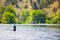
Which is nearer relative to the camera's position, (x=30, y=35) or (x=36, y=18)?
(x=30, y=35)

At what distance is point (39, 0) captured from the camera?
5354 inches

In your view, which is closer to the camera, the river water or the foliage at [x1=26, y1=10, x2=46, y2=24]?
the river water

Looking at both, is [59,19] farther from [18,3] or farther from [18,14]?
[18,3]

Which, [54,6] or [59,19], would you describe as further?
[54,6]

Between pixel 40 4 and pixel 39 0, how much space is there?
336cm

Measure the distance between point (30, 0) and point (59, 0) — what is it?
56.3ft

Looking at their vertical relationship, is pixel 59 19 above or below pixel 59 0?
below

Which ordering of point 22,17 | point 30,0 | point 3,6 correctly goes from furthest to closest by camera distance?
point 30,0 → point 3,6 → point 22,17

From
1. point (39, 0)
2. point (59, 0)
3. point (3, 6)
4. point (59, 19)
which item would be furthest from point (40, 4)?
point (59, 19)

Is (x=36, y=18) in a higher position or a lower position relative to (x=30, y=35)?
lower

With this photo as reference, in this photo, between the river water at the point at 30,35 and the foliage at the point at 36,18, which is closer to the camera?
the river water at the point at 30,35

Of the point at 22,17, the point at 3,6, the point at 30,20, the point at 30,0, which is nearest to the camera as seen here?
the point at 30,20

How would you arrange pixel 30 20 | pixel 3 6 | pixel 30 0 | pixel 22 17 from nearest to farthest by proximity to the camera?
pixel 30 20 → pixel 22 17 → pixel 3 6 → pixel 30 0

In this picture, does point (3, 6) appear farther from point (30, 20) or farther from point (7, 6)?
point (30, 20)
